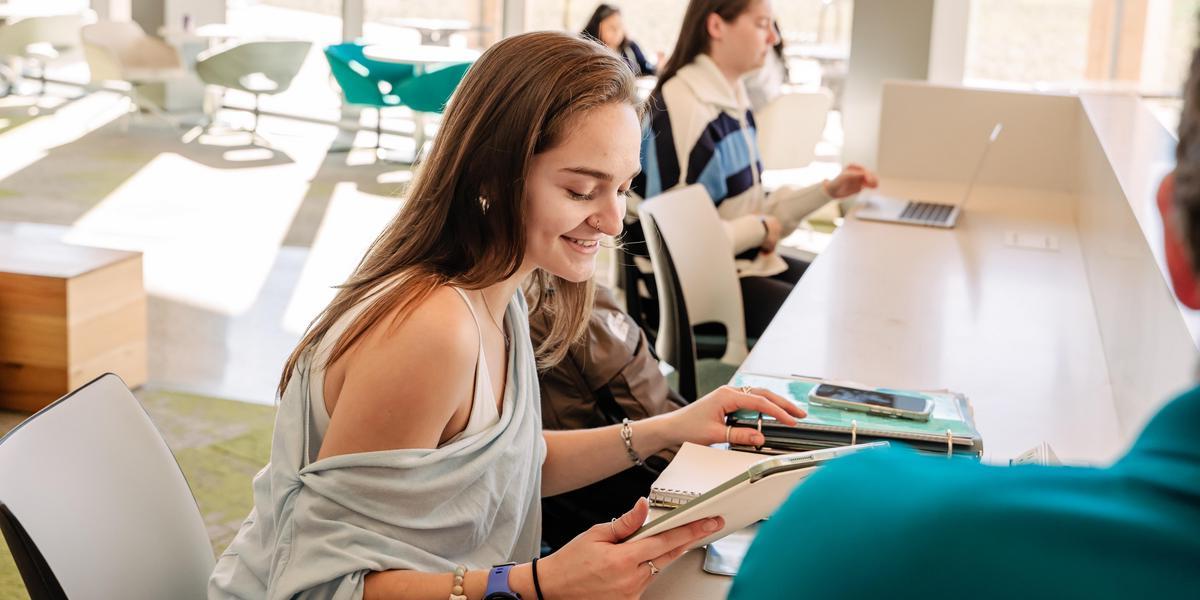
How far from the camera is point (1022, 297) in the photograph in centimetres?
289

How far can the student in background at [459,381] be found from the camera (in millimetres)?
1367

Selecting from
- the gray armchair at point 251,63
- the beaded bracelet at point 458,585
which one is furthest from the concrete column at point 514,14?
the beaded bracelet at point 458,585

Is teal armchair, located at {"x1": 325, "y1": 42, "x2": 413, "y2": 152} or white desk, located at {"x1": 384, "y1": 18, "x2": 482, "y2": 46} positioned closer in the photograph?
teal armchair, located at {"x1": 325, "y1": 42, "x2": 413, "y2": 152}

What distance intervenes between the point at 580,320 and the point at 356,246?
468 cm

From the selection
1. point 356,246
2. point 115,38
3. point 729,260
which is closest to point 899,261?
point 729,260

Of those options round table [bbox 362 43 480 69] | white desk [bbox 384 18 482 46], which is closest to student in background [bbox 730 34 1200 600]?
round table [bbox 362 43 480 69]

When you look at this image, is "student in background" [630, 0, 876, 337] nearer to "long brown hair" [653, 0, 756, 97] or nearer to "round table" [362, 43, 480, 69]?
"long brown hair" [653, 0, 756, 97]

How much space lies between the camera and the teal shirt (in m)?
0.46

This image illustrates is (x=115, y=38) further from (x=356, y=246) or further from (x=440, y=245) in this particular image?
(x=440, y=245)

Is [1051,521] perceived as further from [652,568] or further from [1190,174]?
[652,568]

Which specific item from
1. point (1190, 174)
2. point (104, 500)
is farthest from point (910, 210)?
point (1190, 174)

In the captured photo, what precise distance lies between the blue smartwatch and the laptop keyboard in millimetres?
2647

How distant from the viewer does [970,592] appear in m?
0.49

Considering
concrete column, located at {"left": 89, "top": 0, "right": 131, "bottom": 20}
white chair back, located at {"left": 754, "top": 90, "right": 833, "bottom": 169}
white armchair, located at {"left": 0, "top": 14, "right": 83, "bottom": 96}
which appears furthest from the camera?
concrete column, located at {"left": 89, "top": 0, "right": 131, "bottom": 20}
